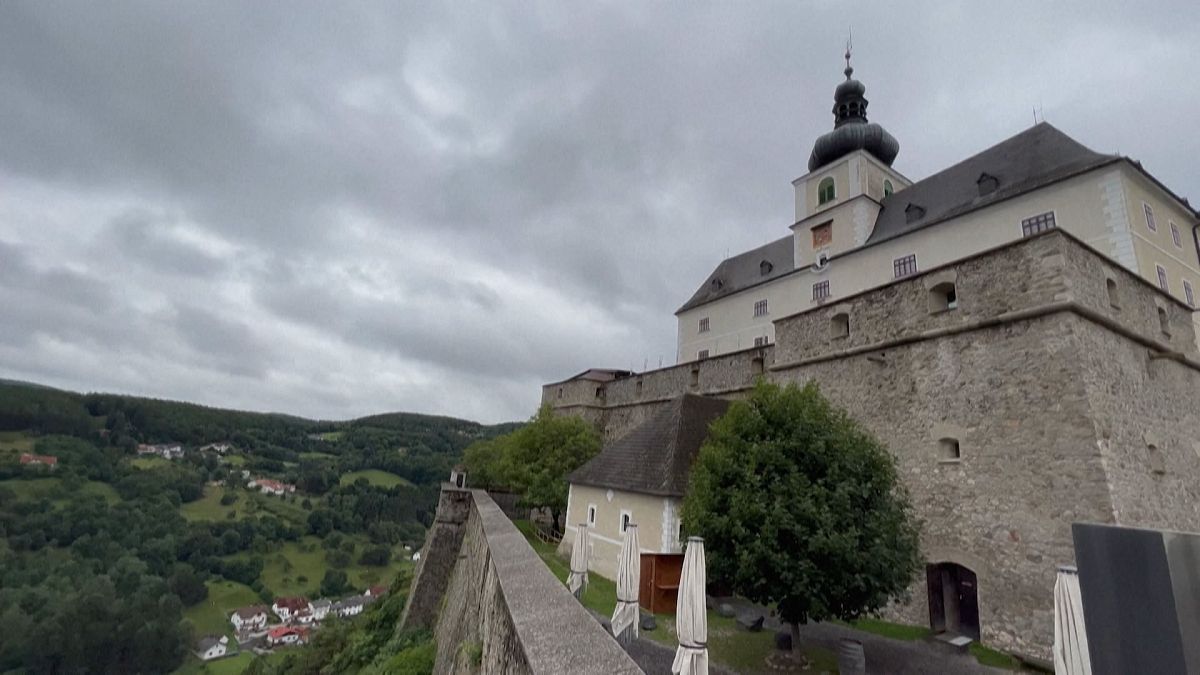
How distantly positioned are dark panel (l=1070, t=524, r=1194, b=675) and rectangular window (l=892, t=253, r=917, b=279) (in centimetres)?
2166

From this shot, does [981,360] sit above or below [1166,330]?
below

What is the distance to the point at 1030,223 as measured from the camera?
17.1 m

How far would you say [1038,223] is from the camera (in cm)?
1689

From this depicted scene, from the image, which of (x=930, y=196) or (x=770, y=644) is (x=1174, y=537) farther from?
(x=930, y=196)

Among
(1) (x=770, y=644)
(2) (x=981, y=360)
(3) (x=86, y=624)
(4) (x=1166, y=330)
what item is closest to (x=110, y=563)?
(3) (x=86, y=624)

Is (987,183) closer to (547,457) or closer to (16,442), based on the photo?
(547,457)

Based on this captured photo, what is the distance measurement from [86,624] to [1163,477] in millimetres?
64352

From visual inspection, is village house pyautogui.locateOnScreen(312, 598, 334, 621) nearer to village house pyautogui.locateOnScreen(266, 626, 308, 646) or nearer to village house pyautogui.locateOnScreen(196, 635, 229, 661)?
village house pyautogui.locateOnScreen(266, 626, 308, 646)

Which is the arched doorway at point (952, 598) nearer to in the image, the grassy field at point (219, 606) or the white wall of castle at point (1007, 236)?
the white wall of castle at point (1007, 236)

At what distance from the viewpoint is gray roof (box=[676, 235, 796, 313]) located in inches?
1172

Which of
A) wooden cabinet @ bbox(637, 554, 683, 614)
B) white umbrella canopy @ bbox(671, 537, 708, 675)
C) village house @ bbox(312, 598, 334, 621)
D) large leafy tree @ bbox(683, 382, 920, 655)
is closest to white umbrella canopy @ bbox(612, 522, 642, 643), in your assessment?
large leafy tree @ bbox(683, 382, 920, 655)

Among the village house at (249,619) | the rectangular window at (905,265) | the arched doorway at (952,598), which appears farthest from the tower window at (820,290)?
the village house at (249,619)

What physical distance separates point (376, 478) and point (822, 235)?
91008 mm

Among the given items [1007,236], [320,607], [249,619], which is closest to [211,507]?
[249,619]
